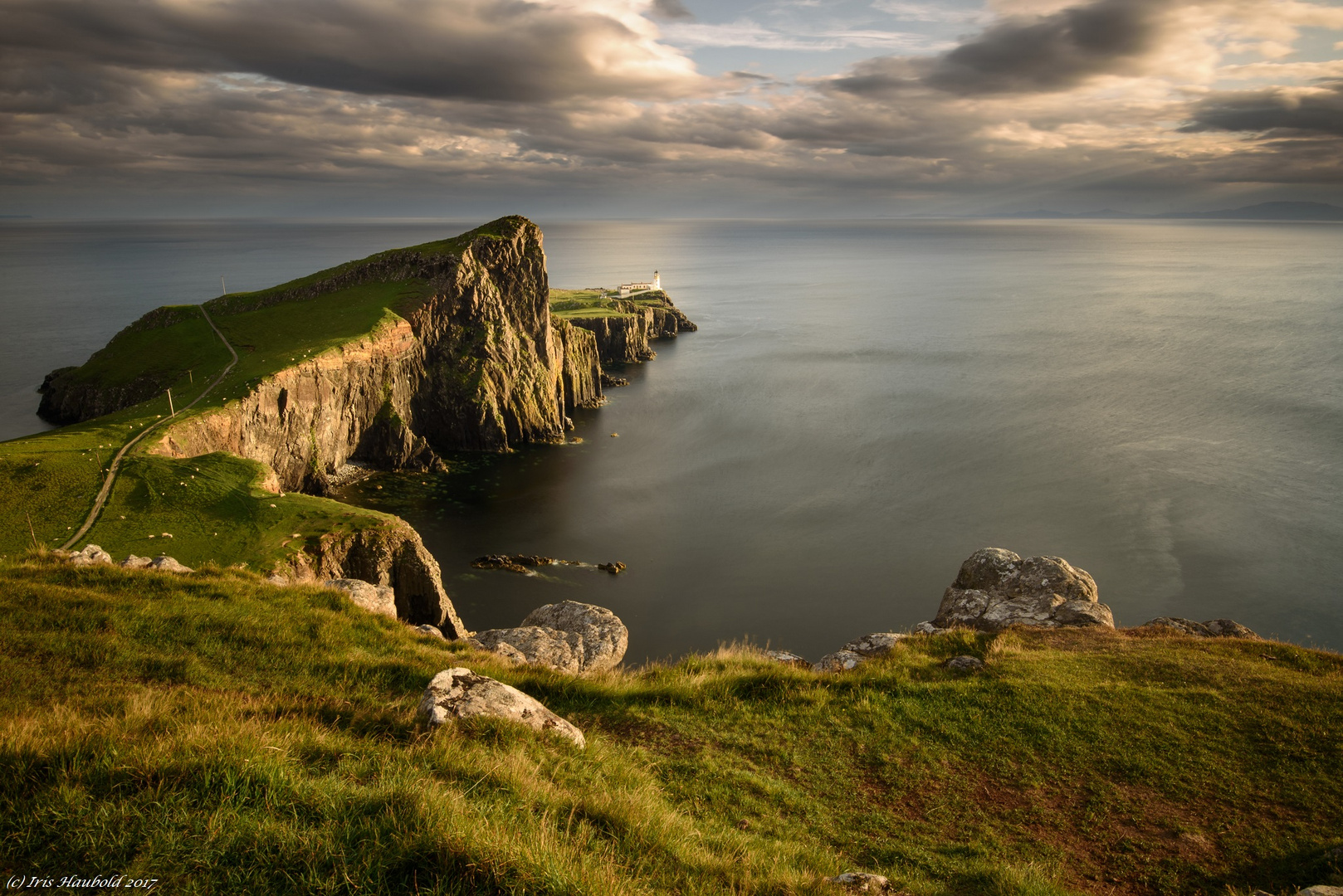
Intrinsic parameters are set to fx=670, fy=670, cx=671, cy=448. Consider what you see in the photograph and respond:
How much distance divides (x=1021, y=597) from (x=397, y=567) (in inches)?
1159

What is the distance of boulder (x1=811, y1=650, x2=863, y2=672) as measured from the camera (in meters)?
19.9

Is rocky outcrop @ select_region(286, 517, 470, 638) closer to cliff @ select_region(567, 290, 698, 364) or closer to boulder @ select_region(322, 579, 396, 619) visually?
boulder @ select_region(322, 579, 396, 619)

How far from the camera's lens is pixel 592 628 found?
92.0ft

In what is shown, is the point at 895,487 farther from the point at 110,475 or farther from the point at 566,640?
the point at 110,475

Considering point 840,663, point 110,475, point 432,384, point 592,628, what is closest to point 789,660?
point 840,663

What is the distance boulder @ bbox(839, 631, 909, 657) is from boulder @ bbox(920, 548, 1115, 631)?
3956 millimetres

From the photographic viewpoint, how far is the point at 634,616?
155 ft

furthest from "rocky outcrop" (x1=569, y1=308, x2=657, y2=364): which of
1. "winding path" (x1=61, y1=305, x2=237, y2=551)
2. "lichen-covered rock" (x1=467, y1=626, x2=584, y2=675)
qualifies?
"lichen-covered rock" (x1=467, y1=626, x2=584, y2=675)

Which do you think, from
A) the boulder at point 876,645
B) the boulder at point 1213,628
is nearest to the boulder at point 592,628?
the boulder at point 876,645

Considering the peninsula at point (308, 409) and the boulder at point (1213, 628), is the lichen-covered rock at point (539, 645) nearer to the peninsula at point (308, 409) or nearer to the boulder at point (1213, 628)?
the peninsula at point (308, 409)

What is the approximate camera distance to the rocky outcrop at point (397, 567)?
1323 inches

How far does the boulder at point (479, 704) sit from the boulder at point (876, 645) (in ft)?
44.1

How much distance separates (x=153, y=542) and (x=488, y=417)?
49.6 metres

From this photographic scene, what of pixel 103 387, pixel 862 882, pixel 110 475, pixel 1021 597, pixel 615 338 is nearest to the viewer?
pixel 862 882
